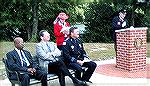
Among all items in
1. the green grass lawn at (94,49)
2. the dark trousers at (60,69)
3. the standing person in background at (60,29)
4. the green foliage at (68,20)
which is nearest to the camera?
the dark trousers at (60,69)

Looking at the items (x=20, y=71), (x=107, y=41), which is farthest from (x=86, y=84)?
(x=107, y=41)

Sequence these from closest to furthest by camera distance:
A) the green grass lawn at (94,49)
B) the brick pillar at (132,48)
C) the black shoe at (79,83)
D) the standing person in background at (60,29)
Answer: the black shoe at (79,83) → the standing person in background at (60,29) → the brick pillar at (132,48) → the green grass lawn at (94,49)

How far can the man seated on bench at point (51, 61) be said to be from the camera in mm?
8477

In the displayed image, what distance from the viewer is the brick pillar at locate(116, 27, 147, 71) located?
10.6m

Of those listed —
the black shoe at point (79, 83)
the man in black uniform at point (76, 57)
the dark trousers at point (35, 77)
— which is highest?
the man in black uniform at point (76, 57)

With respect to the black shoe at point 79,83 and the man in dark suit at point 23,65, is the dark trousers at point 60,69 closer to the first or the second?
the black shoe at point 79,83

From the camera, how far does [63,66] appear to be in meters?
8.47

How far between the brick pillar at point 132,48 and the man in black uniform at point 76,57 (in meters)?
1.99

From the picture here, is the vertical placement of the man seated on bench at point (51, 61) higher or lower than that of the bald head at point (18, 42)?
lower

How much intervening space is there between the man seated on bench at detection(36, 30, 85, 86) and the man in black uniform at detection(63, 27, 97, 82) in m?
0.21

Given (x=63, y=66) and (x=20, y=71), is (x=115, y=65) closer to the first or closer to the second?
(x=63, y=66)

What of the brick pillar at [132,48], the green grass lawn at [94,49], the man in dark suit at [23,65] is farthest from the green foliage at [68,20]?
the man in dark suit at [23,65]

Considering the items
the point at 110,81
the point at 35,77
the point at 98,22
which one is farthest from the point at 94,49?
the point at 35,77

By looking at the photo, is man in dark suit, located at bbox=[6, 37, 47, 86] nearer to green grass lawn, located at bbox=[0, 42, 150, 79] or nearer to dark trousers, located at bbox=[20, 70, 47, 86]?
dark trousers, located at bbox=[20, 70, 47, 86]
